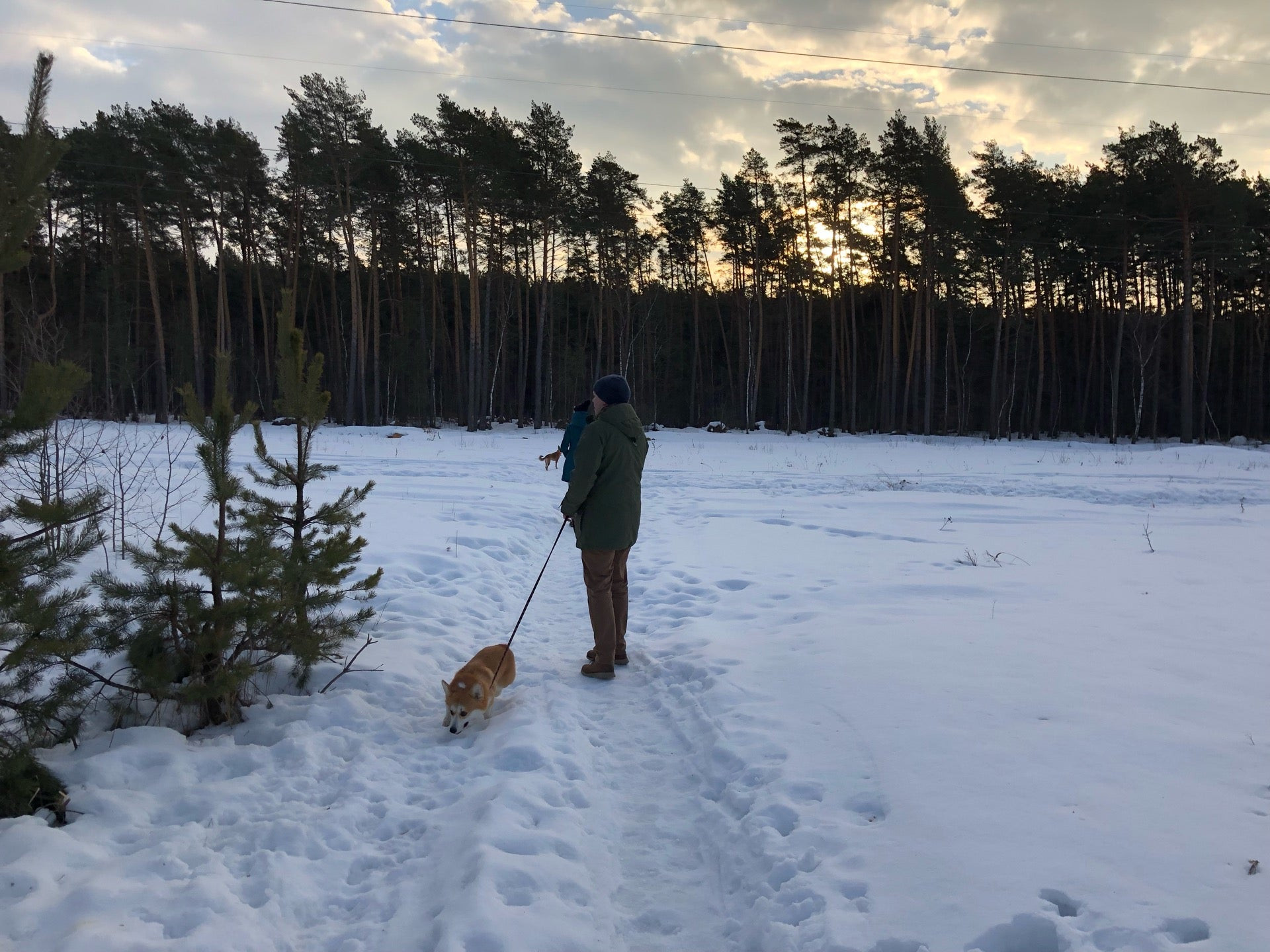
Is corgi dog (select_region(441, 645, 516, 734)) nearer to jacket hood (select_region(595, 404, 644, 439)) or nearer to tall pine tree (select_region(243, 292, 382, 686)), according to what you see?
tall pine tree (select_region(243, 292, 382, 686))

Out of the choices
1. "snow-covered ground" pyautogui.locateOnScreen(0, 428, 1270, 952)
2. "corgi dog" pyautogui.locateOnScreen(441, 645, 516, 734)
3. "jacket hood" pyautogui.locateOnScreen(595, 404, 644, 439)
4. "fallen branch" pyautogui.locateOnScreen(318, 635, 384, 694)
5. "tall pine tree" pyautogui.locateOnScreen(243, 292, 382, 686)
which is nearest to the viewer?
"snow-covered ground" pyautogui.locateOnScreen(0, 428, 1270, 952)

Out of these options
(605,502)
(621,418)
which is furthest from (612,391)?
(605,502)

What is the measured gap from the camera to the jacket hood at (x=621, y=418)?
5145 millimetres

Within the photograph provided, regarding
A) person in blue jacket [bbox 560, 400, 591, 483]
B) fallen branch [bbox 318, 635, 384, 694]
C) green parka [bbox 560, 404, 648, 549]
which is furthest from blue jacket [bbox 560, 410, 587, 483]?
fallen branch [bbox 318, 635, 384, 694]

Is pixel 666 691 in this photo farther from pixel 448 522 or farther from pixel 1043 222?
pixel 1043 222

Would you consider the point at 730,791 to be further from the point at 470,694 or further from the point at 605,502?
the point at 605,502

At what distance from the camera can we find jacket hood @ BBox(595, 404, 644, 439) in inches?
203

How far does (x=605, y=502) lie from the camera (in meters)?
5.11

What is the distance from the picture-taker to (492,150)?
27.6 metres

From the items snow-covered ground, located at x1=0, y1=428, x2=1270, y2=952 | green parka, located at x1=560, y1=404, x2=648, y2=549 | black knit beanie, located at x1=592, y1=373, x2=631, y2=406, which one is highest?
black knit beanie, located at x1=592, y1=373, x2=631, y2=406

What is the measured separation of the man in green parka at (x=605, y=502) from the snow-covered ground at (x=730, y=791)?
0.45 meters

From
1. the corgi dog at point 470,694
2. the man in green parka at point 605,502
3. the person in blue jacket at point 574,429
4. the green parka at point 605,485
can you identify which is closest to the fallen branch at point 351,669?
the corgi dog at point 470,694

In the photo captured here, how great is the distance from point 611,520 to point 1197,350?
161 ft

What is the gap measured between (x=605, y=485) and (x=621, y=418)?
50cm
